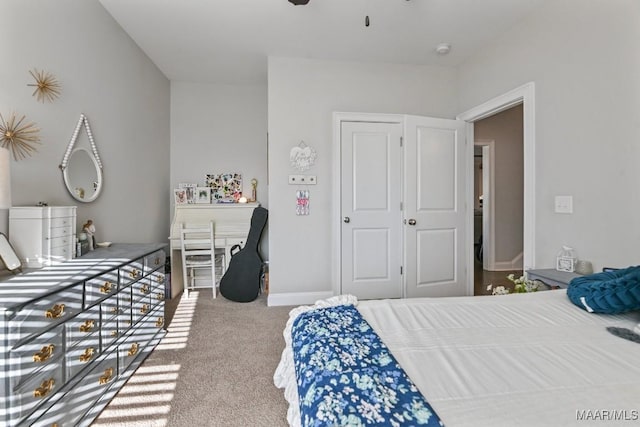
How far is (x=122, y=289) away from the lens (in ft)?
5.92

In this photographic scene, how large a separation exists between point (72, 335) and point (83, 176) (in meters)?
1.35

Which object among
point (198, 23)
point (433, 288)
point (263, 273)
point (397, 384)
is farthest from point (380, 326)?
point (198, 23)

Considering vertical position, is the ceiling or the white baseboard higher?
the ceiling

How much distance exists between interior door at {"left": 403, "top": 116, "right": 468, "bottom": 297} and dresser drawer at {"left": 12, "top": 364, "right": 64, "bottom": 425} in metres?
2.90

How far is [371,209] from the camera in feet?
10.7

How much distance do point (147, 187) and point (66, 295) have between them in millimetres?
2222

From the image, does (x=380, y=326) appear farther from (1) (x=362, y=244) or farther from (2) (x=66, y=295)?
(1) (x=362, y=244)

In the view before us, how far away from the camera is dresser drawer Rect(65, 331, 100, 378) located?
1359mm

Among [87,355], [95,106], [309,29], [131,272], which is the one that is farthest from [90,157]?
[309,29]

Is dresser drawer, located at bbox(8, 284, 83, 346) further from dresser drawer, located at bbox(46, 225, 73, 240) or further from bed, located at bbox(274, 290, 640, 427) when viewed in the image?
bed, located at bbox(274, 290, 640, 427)

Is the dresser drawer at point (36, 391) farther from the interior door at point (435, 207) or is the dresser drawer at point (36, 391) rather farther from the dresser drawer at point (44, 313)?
the interior door at point (435, 207)

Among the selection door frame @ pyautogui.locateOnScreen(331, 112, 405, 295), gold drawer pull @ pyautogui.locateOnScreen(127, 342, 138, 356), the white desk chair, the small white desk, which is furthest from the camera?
the small white desk

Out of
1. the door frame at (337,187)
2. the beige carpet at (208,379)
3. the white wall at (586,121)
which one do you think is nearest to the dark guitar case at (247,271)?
the beige carpet at (208,379)

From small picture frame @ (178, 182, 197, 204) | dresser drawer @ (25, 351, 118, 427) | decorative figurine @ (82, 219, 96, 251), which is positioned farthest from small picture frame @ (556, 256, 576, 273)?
small picture frame @ (178, 182, 197, 204)
